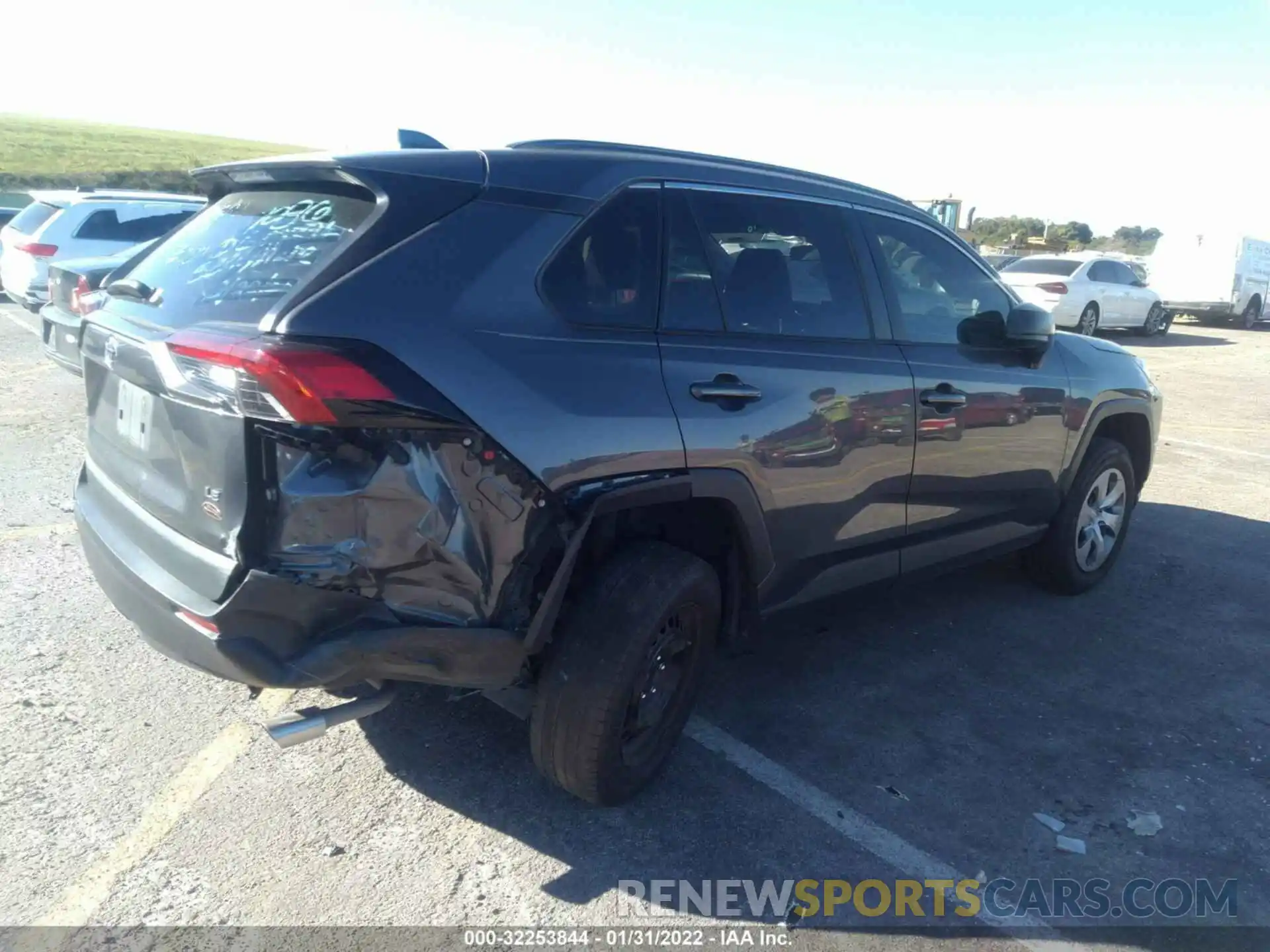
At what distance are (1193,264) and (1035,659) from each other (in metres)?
25.1

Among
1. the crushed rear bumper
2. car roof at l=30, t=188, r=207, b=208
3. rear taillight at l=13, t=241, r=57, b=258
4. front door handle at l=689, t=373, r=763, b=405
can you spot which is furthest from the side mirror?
rear taillight at l=13, t=241, r=57, b=258

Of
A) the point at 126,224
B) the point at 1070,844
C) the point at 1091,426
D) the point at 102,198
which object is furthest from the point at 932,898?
the point at 102,198

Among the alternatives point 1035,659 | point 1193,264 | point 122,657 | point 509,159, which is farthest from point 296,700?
point 1193,264

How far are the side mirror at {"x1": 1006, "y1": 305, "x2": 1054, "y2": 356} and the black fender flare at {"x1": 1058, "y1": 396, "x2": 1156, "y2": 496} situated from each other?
31.9 inches

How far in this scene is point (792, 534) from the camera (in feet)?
11.5

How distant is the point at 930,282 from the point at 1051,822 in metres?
2.23

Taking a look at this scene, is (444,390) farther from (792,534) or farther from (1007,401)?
(1007,401)

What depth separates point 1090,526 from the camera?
17.4 ft

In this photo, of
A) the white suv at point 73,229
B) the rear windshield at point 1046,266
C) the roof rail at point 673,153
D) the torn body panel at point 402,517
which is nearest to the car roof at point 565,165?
the roof rail at point 673,153

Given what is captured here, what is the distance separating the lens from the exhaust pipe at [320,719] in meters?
2.58

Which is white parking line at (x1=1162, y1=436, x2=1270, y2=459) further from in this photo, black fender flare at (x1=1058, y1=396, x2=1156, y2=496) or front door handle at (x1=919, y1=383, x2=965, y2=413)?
front door handle at (x1=919, y1=383, x2=965, y2=413)

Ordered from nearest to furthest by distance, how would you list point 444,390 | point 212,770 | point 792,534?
1. point 444,390
2. point 212,770
3. point 792,534

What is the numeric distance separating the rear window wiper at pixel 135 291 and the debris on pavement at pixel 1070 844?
3272 millimetres

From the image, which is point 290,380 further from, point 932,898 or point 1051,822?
point 1051,822
